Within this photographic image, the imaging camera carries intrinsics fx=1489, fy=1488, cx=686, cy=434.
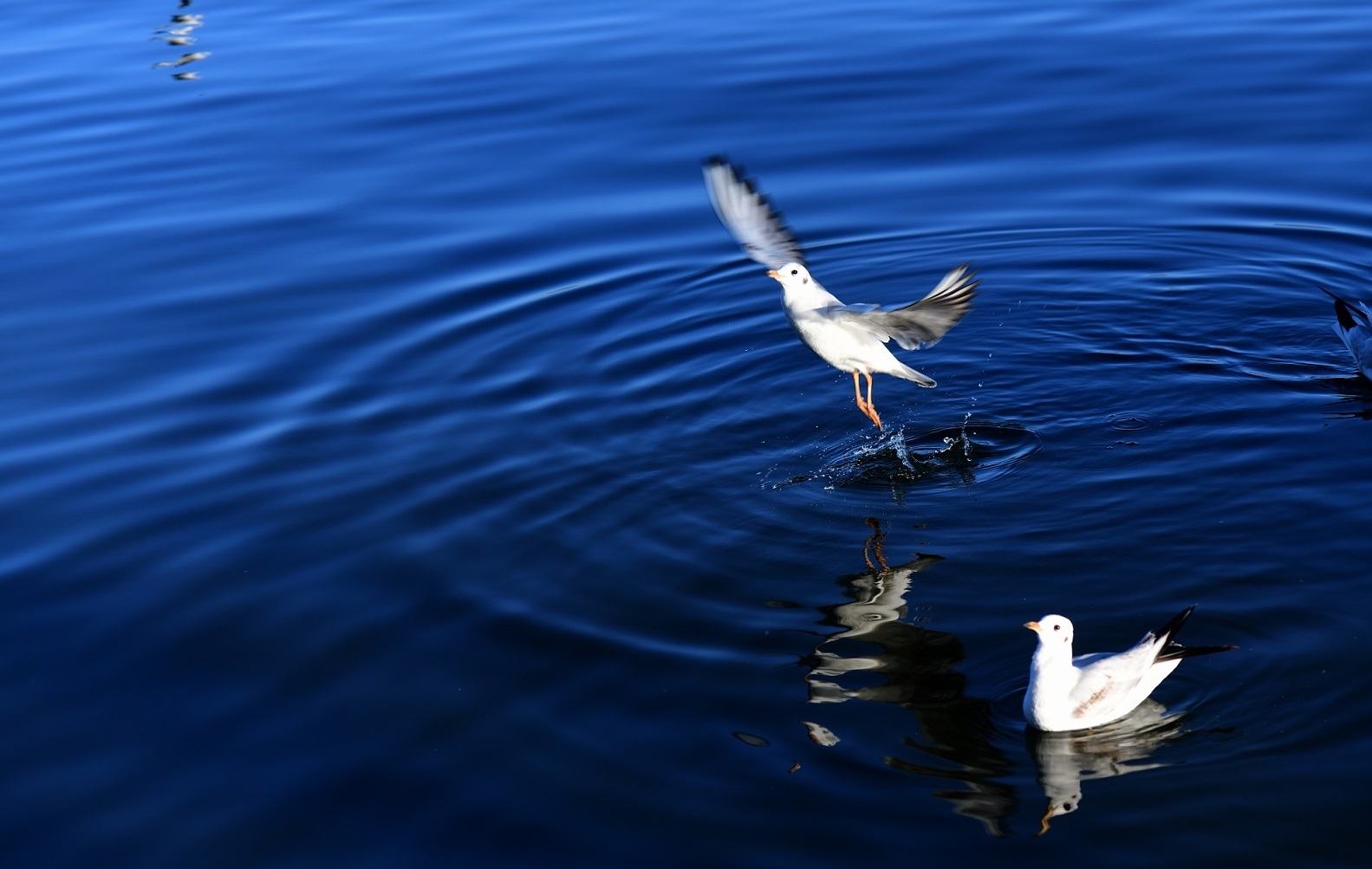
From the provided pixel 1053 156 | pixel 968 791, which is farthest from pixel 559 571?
pixel 1053 156

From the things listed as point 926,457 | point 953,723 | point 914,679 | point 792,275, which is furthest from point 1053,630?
point 792,275

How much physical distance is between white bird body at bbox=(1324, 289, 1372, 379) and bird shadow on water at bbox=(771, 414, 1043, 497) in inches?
101

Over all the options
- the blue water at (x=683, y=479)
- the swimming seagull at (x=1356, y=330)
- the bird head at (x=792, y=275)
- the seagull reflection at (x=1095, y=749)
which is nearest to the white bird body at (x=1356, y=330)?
the swimming seagull at (x=1356, y=330)

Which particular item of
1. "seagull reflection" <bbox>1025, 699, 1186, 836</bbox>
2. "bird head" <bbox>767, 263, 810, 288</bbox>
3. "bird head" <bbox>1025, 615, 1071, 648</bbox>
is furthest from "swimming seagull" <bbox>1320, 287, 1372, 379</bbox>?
"bird head" <bbox>1025, 615, 1071, 648</bbox>

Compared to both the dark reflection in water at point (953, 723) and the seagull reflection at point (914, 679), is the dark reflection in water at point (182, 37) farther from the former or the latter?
the dark reflection in water at point (953, 723)

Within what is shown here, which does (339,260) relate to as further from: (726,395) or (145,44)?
(145,44)

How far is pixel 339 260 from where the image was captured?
15.9 m

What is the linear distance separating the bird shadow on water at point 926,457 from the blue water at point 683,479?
2.7 inches

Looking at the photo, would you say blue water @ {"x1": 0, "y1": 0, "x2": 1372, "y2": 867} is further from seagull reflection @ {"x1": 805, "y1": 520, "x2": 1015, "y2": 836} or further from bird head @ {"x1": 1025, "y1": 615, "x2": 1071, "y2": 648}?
bird head @ {"x1": 1025, "y1": 615, "x2": 1071, "y2": 648}

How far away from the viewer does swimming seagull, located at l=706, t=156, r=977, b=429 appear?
1020cm

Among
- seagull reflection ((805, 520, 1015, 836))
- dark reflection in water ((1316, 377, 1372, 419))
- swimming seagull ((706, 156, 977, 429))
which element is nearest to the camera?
seagull reflection ((805, 520, 1015, 836))

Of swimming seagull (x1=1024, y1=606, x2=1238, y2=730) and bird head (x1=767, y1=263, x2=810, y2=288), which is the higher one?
bird head (x1=767, y1=263, x2=810, y2=288)

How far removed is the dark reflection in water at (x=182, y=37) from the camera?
24.7 meters

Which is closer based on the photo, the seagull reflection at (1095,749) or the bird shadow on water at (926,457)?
Answer: the seagull reflection at (1095,749)
